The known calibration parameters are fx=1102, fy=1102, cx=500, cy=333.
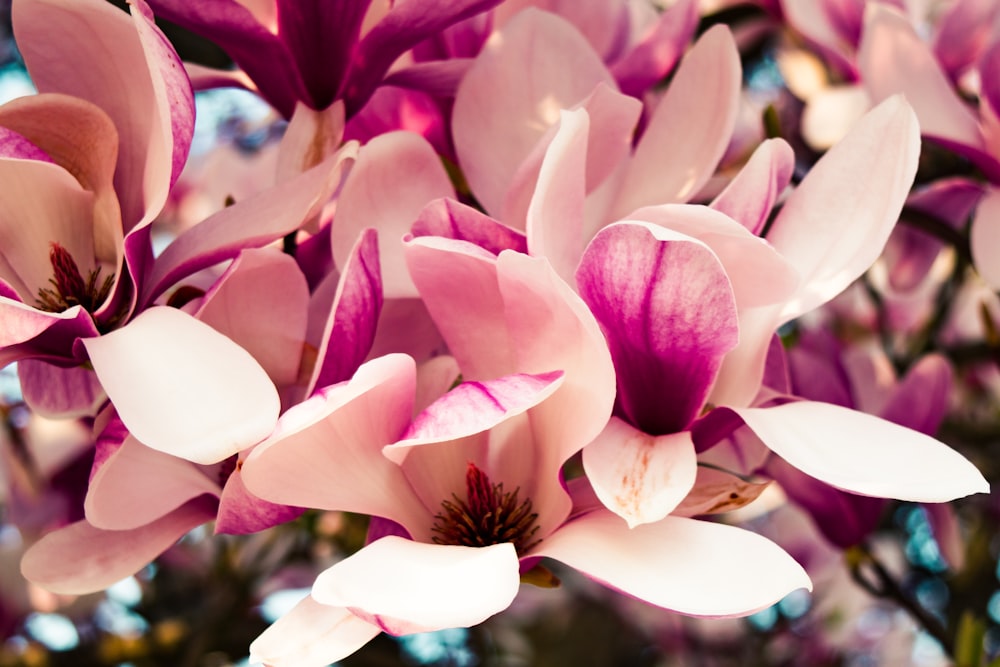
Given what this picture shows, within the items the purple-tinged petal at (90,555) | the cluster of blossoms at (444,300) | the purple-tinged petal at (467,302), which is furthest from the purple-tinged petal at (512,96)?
the purple-tinged petal at (90,555)

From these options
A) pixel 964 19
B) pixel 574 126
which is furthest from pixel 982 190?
pixel 574 126

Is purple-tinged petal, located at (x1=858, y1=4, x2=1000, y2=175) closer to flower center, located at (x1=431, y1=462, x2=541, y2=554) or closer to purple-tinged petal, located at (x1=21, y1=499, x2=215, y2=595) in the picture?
flower center, located at (x1=431, y1=462, x2=541, y2=554)

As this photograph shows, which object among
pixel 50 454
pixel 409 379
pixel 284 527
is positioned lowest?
pixel 284 527

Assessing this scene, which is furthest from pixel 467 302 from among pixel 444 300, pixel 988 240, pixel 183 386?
pixel 988 240

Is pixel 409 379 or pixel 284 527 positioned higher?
pixel 409 379

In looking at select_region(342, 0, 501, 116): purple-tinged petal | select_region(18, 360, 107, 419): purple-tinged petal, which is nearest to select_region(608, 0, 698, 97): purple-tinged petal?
select_region(342, 0, 501, 116): purple-tinged petal

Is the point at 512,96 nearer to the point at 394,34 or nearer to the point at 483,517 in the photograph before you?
the point at 394,34

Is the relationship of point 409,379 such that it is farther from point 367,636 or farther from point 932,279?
point 932,279
